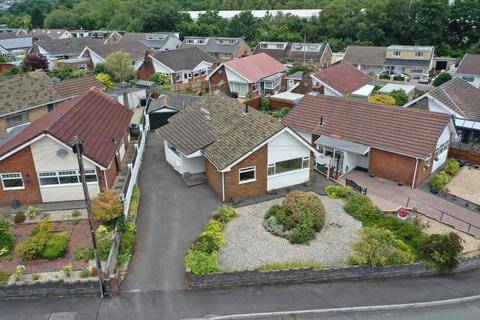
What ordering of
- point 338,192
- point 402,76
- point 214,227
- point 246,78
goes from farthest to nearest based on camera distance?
point 402,76 → point 246,78 → point 338,192 → point 214,227

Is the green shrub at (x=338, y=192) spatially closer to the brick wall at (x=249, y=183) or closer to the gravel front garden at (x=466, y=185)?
the brick wall at (x=249, y=183)

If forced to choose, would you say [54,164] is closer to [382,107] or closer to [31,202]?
[31,202]

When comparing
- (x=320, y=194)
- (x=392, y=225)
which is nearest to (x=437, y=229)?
(x=392, y=225)

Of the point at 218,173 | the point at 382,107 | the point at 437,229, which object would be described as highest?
the point at 382,107

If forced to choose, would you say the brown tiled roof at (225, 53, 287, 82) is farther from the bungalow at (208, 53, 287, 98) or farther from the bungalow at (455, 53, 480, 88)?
the bungalow at (455, 53, 480, 88)

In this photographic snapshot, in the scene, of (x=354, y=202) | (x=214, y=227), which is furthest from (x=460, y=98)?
(x=214, y=227)

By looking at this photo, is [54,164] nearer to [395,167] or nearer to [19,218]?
[19,218]

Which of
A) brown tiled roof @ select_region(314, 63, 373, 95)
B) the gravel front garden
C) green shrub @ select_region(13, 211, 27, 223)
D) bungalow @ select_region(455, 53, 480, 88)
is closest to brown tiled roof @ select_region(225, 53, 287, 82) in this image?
brown tiled roof @ select_region(314, 63, 373, 95)
